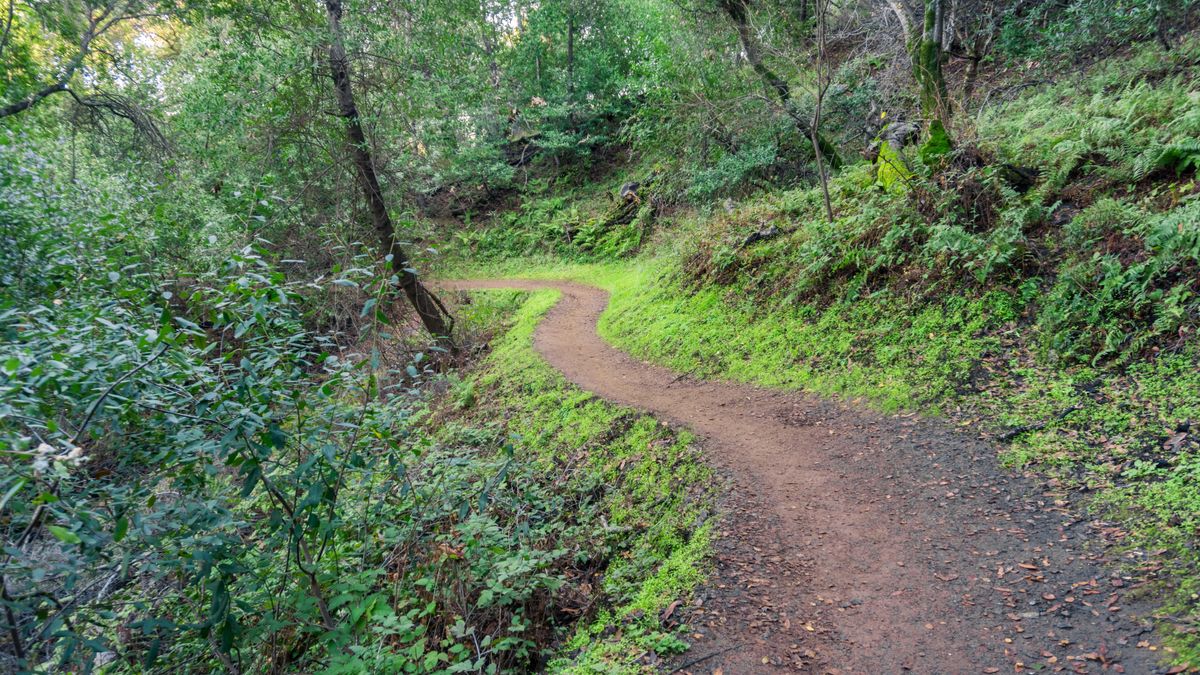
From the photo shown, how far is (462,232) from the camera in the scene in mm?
27125

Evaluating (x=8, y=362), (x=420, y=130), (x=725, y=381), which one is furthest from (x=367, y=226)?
(x=8, y=362)

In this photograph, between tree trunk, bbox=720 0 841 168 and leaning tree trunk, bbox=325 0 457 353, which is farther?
tree trunk, bbox=720 0 841 168

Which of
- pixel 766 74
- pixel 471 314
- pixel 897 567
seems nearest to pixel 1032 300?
pixel 897 567

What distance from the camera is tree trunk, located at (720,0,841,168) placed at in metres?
12.9

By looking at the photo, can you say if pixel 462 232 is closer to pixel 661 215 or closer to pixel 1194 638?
pixel 661 215

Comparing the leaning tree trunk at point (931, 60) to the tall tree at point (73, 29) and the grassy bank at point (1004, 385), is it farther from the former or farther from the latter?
the tall tree at point (73, 29)

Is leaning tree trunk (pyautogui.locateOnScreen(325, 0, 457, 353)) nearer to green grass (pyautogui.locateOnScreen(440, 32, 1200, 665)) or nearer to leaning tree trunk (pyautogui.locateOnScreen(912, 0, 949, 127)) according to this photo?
green grass (pyautogui.locateOnScreen(440, 32, 1200, 665))

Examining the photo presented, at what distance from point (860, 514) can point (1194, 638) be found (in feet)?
7.57

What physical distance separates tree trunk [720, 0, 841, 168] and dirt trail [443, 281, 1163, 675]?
808 cm

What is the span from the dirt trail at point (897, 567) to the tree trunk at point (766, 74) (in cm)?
808

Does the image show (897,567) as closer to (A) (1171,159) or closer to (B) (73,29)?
(A) (1171,159)

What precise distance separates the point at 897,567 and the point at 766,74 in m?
11.6

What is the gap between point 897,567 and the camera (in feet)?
15.2

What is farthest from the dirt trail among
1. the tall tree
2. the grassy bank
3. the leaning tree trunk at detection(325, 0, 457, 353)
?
the tall tree
